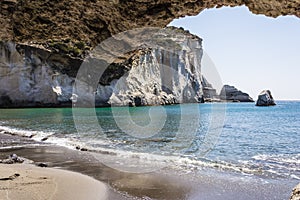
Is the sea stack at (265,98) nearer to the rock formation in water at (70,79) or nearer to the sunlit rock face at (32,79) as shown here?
the rock formation in water at (70,79)

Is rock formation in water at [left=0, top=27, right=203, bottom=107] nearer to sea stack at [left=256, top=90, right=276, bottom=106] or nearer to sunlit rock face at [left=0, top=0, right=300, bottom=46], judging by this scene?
sea stack at [left=256, top=90, right=276, bottom=106]

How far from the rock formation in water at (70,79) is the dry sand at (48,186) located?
25695 mm

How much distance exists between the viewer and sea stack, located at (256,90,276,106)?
84.6m

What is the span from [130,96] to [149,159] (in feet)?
161

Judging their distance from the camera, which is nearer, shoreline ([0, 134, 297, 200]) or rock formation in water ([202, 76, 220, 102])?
shoreline ([0, 134, 297, 200])

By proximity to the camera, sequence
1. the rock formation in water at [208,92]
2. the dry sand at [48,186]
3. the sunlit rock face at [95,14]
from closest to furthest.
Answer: the sunlit rock face at [95,14]
the dry sand at [48,186]
the rock formation in water at [208,92]

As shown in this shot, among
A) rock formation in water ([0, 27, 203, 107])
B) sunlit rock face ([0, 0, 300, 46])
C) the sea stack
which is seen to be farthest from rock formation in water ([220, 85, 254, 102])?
sunlit rock face ([0, 0, 300, 46])

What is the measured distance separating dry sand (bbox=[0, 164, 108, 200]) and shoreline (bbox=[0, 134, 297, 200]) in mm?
396

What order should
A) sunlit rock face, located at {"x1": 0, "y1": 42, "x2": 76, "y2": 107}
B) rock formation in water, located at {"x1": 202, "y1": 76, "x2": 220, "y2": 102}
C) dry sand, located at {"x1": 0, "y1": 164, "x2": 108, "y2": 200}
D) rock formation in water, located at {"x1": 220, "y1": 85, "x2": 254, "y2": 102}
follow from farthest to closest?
rock formation in water, located at {"x1": 220, "y1": 85, "x2": 254, "y2": 102}, rock formation in water, located at {"x1": 202, "y1": 76, "x2": 220, "y2": 102}, sunlit rock face, located at {"x1": 0, "y1": 42, "x2": 76, "y2": 107}, dry sand, located at {"x1": 0, "y1": 164, "x2": 108, "y2": 200}

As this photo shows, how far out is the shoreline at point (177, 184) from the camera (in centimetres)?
702

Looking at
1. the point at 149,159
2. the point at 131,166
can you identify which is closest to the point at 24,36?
the point at 131,166

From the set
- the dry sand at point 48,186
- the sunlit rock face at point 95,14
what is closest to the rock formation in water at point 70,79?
the dry sand at point 48,186

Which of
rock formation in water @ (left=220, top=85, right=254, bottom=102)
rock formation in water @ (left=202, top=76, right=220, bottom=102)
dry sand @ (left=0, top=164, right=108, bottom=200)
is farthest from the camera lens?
rock formation in water @ (left=220, top=85, right=254, bottom=102)

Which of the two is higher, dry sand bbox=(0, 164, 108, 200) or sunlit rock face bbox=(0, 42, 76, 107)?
sunlit rock face bbox=(0, 42, 76, 107)
